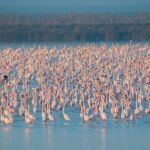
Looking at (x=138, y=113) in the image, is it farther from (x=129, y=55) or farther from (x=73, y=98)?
(x=129, y=55)

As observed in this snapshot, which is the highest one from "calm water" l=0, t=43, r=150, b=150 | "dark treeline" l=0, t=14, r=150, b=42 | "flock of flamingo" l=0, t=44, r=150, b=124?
"dark treeline" l=0, t=14, r=150, b=42

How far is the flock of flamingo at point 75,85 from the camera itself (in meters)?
17.1

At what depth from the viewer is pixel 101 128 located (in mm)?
16078

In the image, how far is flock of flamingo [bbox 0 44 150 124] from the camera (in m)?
17.1

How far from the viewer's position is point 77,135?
51.2 ft

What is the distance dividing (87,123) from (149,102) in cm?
144

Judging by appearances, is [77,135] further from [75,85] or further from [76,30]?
[76,30]

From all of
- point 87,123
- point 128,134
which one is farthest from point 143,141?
point 87,123

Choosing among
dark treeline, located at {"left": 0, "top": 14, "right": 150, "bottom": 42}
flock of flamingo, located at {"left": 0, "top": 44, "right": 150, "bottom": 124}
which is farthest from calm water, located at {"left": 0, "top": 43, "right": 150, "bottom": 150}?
dark treeline, located at {"left": 0, "top": 14, "right": 150, "bottom": 42}

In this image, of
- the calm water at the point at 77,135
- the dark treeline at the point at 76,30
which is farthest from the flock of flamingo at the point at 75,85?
the dark treeline at the point at 76,30

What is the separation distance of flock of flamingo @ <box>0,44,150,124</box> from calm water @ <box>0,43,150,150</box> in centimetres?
23

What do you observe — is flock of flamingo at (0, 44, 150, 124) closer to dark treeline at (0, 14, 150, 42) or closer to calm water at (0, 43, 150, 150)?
calm water at (0, 43, 150, 150)

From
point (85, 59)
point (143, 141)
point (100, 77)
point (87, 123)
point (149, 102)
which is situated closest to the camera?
point (143, 141)

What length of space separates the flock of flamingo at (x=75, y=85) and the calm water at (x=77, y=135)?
0.74ft
